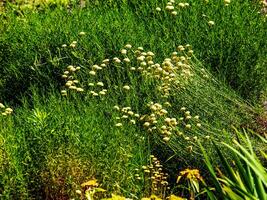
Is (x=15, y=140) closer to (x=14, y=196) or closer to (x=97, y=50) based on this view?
(x=14, y=196)

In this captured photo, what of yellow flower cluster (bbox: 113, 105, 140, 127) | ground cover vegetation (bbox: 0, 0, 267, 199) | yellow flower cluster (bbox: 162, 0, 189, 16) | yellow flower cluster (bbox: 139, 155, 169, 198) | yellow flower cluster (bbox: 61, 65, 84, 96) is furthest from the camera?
yellow flower cluster (bbox: 162, 0, 189, 16)

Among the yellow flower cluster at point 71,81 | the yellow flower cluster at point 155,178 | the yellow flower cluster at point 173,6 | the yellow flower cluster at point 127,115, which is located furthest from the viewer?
the yellow flower cluster at point 173,6

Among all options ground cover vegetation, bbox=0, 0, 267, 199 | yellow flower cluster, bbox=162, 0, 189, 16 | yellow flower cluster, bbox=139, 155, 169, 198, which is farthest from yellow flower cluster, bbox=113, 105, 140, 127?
yellow flower cluster, bbox=162, 0, 189, 16

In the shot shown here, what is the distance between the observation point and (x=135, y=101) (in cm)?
566

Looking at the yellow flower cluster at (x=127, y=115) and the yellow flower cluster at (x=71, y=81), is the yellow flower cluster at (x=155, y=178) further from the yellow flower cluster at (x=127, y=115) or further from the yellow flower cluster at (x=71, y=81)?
the yellow flower cluster at (x=71, y=81)

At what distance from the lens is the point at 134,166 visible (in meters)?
5.06

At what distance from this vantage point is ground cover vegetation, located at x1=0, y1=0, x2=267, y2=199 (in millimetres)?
4781

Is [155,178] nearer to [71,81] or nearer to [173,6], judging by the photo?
[71,81]

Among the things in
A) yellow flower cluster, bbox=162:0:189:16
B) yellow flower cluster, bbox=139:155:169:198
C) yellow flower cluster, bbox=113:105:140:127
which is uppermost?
yellow flower cluster, bbox=162:0:189:16

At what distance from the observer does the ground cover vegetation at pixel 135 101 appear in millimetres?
4781

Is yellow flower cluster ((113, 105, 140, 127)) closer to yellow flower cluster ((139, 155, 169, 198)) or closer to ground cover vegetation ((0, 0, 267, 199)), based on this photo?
ground cover vegetation ((0, 0, 267, 199))

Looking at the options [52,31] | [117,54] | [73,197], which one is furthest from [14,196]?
[52,31]

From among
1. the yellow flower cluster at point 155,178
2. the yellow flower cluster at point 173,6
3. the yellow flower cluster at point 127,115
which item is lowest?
the yellow flower cluster at point 155,178

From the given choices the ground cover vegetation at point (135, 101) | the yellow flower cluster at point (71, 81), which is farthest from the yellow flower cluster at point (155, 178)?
the yellow flower cluster at point (71, 81)
